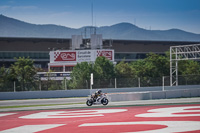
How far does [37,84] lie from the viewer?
143ft

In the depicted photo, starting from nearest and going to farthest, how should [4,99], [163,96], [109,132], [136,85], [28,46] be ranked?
[109,132] → [163,96] → [4,99] → [136,85] → [28,46]

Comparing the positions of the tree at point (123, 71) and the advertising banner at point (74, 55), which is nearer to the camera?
the tree at point (123, 71)

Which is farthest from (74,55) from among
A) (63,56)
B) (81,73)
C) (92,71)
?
(81,73)

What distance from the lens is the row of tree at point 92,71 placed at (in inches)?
1770

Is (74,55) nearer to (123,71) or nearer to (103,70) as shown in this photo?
(123,71)

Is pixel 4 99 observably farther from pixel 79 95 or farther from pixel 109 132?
pixel 109 132

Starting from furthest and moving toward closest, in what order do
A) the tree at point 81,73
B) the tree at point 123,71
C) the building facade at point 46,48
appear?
the building facade at point 46,48 → the tree at point 123,71 → the tree at point 81,73

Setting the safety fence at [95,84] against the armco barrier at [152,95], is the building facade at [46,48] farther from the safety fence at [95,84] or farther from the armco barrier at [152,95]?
the armco barrier at [152,95]

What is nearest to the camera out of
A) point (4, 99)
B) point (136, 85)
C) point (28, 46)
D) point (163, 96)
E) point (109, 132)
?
point (109, 132)

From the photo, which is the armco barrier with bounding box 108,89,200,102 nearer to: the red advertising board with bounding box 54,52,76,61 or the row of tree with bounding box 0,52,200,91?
the row of tree with bounding box 0,52,200,91

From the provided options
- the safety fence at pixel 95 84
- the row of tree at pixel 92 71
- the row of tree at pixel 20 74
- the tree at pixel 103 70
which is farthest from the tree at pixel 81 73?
the row of tree at pixel 20 74

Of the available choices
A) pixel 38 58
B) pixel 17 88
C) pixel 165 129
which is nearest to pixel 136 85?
pixel 17 88

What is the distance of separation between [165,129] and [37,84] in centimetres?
3137

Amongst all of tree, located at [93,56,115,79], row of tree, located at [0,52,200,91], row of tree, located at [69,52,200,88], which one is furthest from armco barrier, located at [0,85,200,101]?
tree, located at [93,56,115,79]
